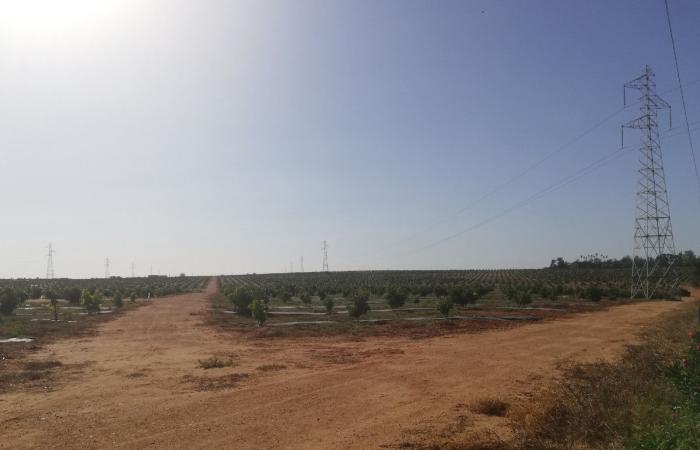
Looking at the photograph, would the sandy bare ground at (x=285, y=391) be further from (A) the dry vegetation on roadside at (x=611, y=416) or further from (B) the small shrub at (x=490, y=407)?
(A) the dry vegetation on roadside at (x=611, y=416)

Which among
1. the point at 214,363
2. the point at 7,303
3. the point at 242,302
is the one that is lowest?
the point at 214,363

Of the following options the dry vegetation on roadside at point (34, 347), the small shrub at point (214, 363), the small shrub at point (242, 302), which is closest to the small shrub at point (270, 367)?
the small shrub at point (214, 363)

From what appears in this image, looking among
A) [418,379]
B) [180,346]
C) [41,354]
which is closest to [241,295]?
[180,346]

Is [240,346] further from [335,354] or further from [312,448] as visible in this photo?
[312,448]

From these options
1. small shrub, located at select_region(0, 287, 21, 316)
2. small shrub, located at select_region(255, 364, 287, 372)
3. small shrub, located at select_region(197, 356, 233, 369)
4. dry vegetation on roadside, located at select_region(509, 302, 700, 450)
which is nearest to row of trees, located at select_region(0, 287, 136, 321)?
small shrub, located at select_region(0, 287, 21, 316)

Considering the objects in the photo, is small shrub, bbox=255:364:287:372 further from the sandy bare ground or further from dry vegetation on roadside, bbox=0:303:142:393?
dry vegetation on roadside, bbox=0:303:142:393

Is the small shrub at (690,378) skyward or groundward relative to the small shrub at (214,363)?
skyward

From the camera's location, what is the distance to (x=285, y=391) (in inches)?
552

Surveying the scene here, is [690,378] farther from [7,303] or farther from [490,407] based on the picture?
[7,303]

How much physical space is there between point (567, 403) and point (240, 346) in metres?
16.8

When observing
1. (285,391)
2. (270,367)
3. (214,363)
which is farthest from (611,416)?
(214,363)

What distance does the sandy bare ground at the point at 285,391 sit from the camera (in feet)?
33.5

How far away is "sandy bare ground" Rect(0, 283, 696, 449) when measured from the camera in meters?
10.2

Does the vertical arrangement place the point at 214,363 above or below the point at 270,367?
above
